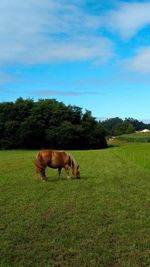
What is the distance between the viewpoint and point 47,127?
8812 cm

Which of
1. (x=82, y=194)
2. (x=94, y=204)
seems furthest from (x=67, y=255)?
(x=82, y=194)

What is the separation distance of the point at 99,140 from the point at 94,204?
8110 centimetres

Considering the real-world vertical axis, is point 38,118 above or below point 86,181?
above

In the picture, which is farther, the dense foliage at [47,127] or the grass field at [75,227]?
the dense foliage at [47,127]

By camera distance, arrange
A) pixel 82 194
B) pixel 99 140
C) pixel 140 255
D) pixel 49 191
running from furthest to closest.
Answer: pixel 99 140, pixel 49 191, pixel 82 194, pixel 140 255

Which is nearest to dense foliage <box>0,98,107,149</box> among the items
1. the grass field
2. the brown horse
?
the brown horse

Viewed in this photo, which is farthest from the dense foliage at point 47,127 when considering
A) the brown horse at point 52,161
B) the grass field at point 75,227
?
the grass field at point 75,227

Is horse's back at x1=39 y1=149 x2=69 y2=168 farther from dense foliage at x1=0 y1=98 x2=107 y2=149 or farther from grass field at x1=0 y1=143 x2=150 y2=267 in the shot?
dense foliage at x1=0 y1=98 x2=107 y2=149

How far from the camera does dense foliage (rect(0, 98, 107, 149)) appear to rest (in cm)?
8438

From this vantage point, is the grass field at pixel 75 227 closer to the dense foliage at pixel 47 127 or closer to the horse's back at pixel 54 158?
the horse's back at pixel 54 158

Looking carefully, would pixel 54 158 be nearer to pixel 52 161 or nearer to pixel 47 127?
pixel 52 161

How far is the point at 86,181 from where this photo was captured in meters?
20.1

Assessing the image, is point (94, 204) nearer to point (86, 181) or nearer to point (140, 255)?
point (140, 255)

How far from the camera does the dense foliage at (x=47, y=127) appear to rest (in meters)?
84.4
